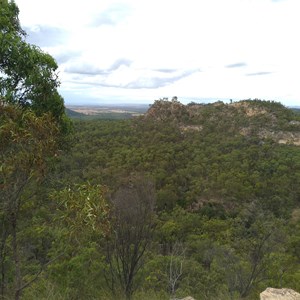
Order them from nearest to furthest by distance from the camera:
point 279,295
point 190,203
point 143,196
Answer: point 279,295 → point 143,196 → point 190,203

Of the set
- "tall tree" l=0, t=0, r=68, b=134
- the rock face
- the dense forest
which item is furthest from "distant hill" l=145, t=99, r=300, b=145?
"tall tree" l=0, t=0, r=68, b=134

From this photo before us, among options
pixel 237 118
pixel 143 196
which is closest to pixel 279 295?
pixel 143 196

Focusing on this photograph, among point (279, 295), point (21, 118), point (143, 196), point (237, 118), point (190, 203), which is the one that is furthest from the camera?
point (237, 118)

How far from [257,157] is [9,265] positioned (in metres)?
39.2

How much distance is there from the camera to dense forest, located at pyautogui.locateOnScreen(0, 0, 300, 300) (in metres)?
4.62

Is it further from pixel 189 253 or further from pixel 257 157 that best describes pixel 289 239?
pixel 257 157

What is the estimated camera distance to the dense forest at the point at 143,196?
4.62 m

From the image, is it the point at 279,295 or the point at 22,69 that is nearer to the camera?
the point at 22,69

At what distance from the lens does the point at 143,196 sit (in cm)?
1012

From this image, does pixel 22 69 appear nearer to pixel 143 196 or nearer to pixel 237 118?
pixel 143 196

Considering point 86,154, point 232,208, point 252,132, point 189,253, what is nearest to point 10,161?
point 189,253

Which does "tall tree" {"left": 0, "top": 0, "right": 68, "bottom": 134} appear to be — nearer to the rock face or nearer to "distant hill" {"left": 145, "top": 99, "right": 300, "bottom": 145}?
the rock face

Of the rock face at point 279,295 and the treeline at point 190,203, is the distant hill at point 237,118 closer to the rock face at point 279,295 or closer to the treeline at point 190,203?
the treeline at point 190,203

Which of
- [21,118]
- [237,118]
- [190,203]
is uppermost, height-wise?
[21,118]
